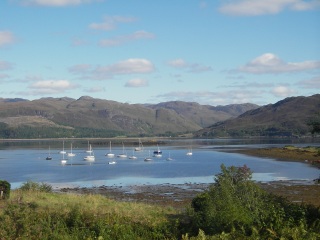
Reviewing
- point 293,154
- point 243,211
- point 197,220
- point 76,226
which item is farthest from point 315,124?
point 293,154

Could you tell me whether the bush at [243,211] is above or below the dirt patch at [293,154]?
above

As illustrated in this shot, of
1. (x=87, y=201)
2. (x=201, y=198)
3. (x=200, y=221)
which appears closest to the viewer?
(x=200, y=221)

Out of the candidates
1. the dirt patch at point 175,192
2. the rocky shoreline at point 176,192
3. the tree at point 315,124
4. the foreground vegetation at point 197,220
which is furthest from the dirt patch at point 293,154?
the foreground vegetation at point 197,220

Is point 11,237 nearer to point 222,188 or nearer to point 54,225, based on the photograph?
point 54,225

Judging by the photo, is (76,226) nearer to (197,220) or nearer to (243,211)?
(197,220)

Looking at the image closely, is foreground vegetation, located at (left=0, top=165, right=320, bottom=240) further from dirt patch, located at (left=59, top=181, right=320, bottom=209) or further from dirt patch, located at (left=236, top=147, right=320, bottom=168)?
dirt patch, located at (left=236, top=147, right=320, bottom=168)

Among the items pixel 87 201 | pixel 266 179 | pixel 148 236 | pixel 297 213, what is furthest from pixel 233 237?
pixel 266 179

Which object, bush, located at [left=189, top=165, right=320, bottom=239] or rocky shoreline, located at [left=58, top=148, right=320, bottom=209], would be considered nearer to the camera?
bush, located at [left=189, top=165, right=320, bottom=239]

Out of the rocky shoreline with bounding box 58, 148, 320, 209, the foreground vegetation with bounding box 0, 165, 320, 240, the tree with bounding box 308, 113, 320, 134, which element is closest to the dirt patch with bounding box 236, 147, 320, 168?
the rocky shoreline with bounding box 58, 148, 320, 209

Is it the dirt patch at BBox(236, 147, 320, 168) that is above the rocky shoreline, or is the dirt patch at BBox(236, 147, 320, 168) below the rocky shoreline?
above

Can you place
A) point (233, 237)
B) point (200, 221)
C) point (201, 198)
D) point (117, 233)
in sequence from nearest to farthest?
point (233, 237) < point (117, 233) < point (200, 221) < point (201, 198)

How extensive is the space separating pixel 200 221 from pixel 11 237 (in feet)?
23.2

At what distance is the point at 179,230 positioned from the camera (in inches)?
734

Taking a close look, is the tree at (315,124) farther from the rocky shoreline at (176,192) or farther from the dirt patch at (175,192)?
the dirt patch at (175,192)
